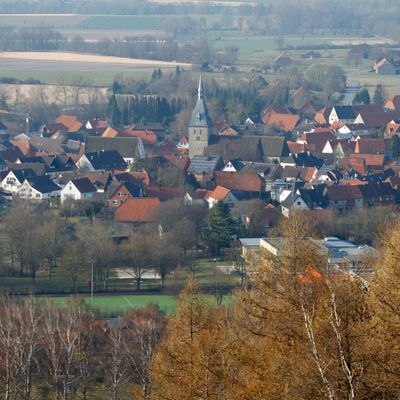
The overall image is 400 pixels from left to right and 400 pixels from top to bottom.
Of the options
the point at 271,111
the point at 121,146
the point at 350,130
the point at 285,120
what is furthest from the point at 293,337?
the point at 271,111

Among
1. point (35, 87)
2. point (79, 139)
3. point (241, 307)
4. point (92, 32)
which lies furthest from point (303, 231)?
point (92, 32)

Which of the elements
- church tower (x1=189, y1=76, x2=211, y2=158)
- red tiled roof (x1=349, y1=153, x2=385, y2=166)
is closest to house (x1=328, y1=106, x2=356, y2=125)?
church tower (x1=189, y1=76, x2=211, y2=158)

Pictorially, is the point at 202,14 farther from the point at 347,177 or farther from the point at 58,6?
the point at 347,177

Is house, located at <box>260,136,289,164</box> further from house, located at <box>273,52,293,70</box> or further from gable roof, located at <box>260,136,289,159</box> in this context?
house, located at <box>273,52,293,70</box>

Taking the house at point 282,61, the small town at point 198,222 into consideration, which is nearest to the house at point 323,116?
the small town at point 198,222

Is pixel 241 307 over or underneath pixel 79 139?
over
